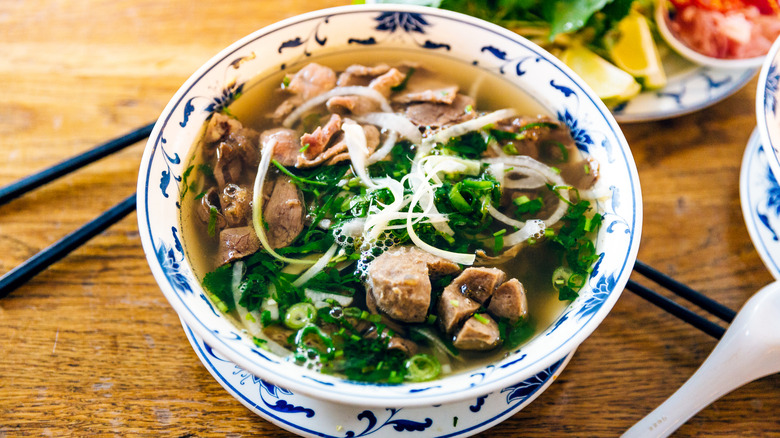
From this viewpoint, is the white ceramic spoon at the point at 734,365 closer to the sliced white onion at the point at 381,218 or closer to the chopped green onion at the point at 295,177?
the sliced white onion at the point at 381,218

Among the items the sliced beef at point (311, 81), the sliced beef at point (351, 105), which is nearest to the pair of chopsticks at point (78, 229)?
the sliced beef at point (311, 81)

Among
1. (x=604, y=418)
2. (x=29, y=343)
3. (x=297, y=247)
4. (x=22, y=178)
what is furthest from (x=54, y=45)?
(x=604, y=418)

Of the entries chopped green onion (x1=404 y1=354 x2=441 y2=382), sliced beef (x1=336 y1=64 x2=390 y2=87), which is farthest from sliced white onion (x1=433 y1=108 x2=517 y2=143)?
chopped green onion (x1=404 y1=354 x2=441 y2=382)

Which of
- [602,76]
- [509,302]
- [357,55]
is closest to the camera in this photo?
[509,302]

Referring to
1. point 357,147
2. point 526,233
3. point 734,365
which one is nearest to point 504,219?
point 526,233

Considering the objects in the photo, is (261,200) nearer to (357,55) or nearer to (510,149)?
(357,55)

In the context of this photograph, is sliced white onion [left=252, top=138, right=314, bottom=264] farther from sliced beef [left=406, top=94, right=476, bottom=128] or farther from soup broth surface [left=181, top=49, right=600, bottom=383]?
sliced beef [left=406, top=94, right=476, bottom=128]
